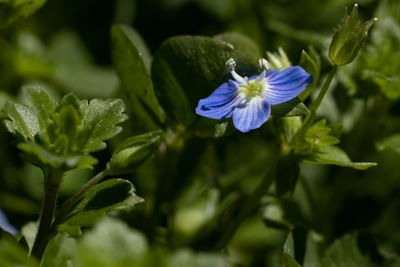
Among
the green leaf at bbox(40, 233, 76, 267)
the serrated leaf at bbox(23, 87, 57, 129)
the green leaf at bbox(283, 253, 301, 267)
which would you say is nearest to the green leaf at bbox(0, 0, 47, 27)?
the serrated leaf at bbox(23, 87, 57, 129)

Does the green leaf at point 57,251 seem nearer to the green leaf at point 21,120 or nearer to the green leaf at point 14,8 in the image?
the green leaf at point 21,120

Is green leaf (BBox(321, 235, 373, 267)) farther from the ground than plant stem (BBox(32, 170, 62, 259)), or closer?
closer

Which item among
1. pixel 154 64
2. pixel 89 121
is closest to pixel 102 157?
pixel 154 64

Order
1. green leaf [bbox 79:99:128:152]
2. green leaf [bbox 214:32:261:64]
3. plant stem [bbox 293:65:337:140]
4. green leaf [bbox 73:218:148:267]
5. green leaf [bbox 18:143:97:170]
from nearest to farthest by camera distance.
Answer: green leaf [bbox 73:218:148:267] < green leaf [bbox 18:143:97:170] < green leaf [bbox 79:99:128:152] < plant stem [bbox 293:65:337:140] < green leaf [bbox 214:32:261:64]

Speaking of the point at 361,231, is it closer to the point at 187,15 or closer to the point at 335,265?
the point at 335,265

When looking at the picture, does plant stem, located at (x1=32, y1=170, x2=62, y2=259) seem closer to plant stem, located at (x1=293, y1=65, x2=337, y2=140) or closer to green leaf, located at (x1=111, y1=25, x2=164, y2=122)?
green leaf, located at (x1=111, y1=25, x2=164, y2=122)
